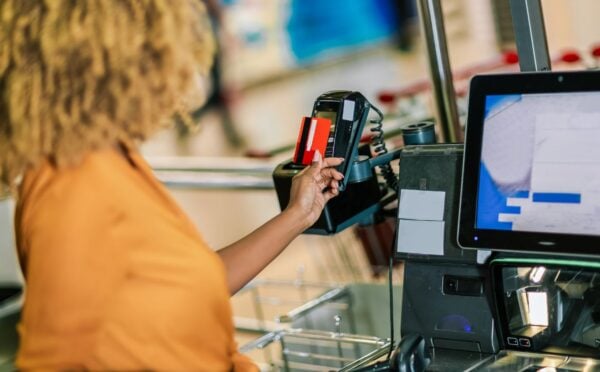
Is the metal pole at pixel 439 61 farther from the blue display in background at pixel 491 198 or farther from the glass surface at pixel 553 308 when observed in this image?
the glass surface at pixel 553 308

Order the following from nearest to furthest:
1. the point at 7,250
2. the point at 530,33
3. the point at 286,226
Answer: the point at 286,226 < the point at 530,33 < the point at 7,250

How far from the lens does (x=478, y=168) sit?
71.9 inches

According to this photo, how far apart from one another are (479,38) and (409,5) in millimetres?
5228

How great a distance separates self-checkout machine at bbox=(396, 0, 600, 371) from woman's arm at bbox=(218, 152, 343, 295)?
175 millimetres

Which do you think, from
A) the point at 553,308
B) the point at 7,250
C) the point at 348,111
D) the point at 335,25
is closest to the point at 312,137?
the point at 348,111

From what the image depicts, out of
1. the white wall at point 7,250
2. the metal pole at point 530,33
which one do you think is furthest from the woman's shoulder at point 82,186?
the white wall at point 7,250

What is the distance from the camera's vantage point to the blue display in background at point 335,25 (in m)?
14.4

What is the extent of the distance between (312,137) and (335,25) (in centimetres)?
1309

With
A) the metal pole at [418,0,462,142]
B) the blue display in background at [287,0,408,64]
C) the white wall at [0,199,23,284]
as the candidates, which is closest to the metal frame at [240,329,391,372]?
the metal pole at [418,0,462,142]

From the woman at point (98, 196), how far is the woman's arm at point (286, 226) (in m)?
0.34

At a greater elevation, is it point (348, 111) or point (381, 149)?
point (348, 111)

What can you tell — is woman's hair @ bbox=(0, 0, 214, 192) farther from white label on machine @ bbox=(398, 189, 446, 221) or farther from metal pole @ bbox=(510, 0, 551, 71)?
metal pole @ bbox=(510, 0, 551, 71)

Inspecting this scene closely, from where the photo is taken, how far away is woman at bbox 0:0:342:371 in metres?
1.42

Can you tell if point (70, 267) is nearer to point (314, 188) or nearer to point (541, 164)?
point (314, 188)
